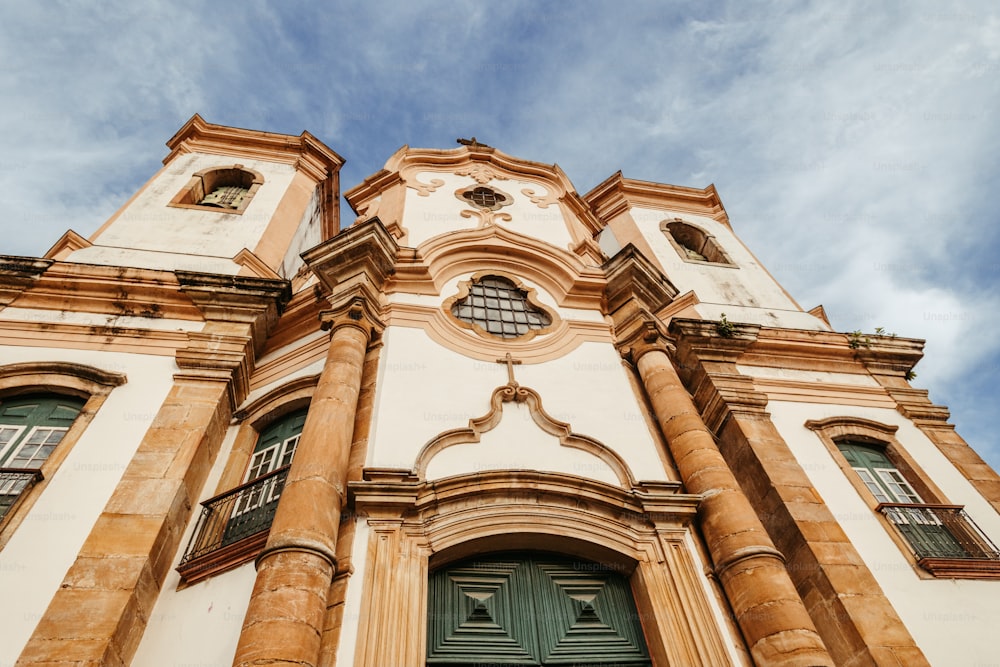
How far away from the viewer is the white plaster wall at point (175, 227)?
12883 mm

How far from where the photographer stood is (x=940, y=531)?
29.8 ft

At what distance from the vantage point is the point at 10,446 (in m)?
8.23

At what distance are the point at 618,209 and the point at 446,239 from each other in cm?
877

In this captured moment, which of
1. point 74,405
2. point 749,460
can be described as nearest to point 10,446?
point 74,405

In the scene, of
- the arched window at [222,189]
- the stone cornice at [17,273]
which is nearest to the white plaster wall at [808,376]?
the arched window at [222,189]

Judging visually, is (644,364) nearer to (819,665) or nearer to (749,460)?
(749,460)

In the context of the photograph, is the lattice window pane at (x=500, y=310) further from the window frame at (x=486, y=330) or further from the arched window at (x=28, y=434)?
the arched window at (x=28, y=434)

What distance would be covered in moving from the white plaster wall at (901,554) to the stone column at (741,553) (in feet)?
8.64

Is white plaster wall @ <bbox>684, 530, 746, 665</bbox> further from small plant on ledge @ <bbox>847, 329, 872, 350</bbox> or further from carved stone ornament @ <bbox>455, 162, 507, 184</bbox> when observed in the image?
carved stone ornament @ <bbox>455, 162, 507, 184</bbox>

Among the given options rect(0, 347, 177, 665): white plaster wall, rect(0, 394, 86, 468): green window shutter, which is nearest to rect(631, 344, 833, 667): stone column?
rect(0, 347, 177, 665): white plaster wall

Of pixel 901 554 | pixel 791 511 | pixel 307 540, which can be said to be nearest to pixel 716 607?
pixel 791 511

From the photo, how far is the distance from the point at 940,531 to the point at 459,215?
9896 mm

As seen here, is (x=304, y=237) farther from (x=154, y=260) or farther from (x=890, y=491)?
(x=890, y=491)

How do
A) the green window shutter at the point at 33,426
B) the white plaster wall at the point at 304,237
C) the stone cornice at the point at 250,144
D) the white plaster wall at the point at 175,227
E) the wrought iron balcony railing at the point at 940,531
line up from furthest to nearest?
the stone cornice at the point at 250,144 < the white plaster wall at the point at 304,237 < the white plaster wall at the point at 175,227 < the wrought iron balcony railing at the point at 940,531 < the green window shutter at the point at 33,426
